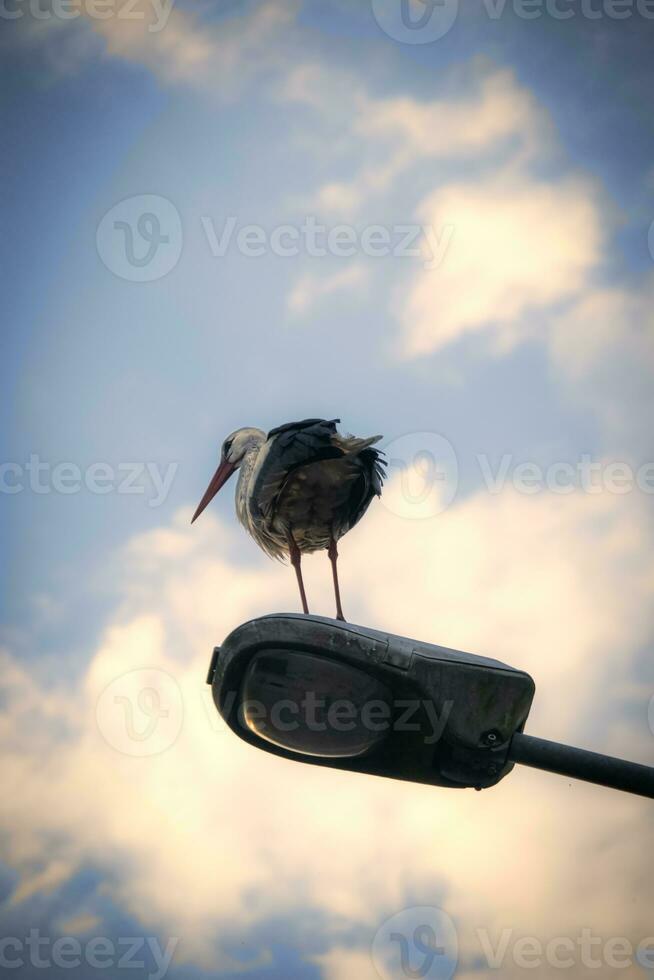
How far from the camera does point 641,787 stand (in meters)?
2.81

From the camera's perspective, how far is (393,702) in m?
2.96

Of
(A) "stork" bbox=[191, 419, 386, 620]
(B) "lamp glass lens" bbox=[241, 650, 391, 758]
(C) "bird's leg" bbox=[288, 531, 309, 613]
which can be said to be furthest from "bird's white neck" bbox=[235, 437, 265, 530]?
(B) "lamp glass lens" bbox=[241, 650, 391, 758]

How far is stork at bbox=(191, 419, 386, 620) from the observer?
6.89 meters

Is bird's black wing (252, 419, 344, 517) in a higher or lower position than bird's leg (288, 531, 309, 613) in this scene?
higher

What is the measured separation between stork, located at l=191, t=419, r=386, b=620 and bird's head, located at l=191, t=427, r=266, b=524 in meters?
0.44

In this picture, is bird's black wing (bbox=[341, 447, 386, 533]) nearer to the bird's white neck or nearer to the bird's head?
the bird's white neck

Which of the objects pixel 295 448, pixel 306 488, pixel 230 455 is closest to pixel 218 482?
pixel 230 455

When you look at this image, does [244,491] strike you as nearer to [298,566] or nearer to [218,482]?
[298,566]

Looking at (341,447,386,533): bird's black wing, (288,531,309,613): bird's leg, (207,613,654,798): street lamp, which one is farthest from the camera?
(288,531,309,613): bird's leg

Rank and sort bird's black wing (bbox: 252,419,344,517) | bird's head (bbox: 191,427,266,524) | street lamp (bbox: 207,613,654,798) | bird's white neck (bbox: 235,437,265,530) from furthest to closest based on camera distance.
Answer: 1. bird's head (bbox: 191,427,266,524)
2. bird's white neck (bbox: 235,437,265,530)
3. bird's black wing (bbox: 252,419,344,517)
4. street lamp (bbox: 207,613,654,798)

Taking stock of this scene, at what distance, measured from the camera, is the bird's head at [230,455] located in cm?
967

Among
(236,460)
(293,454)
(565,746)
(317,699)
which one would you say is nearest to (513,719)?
(565,746)

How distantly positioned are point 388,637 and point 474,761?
0.51m

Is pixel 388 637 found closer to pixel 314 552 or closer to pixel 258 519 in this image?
pixel 258 519
